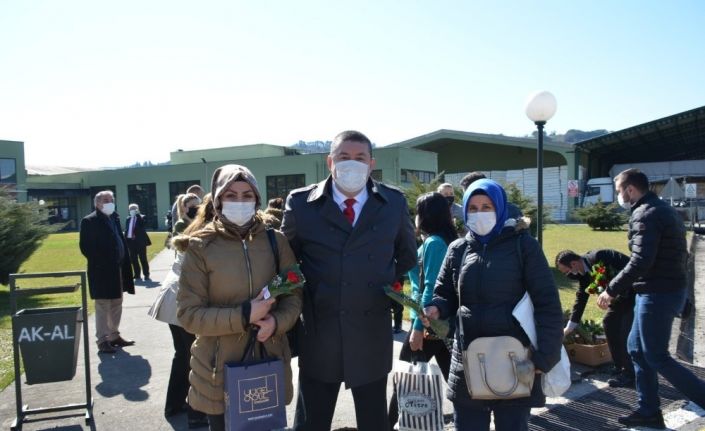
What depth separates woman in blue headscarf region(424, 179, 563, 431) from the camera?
290 centimetres

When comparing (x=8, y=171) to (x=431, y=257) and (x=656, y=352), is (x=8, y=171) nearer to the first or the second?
(x=431, y=257)

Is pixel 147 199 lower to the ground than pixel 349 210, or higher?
higher

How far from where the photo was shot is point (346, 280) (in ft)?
9.38

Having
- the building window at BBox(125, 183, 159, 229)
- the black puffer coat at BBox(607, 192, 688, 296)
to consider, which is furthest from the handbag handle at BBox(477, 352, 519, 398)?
the building window at BBox(125, 183, 159, 229)

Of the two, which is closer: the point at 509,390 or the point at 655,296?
the point at 509,390

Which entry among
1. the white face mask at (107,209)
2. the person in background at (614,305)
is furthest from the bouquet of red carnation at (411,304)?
the white face mask at (107,209)

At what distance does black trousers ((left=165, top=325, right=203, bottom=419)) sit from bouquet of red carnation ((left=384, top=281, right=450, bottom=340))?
2.29 meters

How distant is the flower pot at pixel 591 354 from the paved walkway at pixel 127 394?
0.21 metres

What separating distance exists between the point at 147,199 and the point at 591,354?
44851mm

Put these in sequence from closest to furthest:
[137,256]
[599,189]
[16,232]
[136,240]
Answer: [16,232] → [136,240] → [137,256] → [599,189]

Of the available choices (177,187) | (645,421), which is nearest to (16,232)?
(645,421)

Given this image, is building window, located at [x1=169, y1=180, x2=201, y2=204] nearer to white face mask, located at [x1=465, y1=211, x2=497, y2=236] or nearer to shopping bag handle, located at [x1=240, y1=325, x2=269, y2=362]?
shopping bag handle, located at [x1=240, y1=325, x2=269, y2=362]

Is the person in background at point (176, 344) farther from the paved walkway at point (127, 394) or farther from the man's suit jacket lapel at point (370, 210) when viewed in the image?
the man's suit jacket lapel at point (370, 210)

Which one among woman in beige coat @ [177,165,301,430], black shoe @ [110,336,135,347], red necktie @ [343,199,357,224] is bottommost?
black shoe @ [110,336,135,347]
